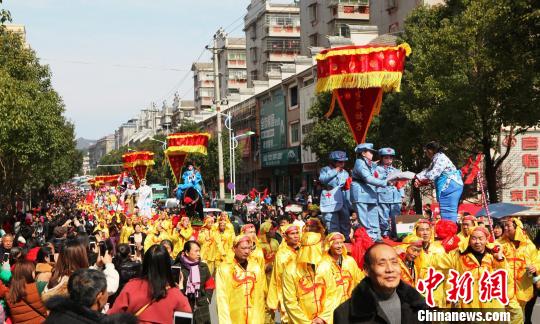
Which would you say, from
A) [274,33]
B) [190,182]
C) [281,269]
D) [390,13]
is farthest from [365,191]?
[274,33]

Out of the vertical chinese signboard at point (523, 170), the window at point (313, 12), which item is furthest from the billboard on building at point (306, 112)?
the vertical chinese signboard at point (523, 170)

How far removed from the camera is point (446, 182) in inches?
425

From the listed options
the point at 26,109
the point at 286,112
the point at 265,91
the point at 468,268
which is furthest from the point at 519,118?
the point at 265,91

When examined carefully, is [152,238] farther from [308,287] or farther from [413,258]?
[308,287]

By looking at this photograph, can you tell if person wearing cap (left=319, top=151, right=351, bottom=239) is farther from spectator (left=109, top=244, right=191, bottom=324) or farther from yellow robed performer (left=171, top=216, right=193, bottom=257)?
spectator (left=109, top=244, right=191, bottom=324)

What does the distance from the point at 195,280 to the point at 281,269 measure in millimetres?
957

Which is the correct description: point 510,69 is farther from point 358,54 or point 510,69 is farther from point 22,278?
point 22,278

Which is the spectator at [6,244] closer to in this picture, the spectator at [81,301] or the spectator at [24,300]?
the spectator at [24,300]

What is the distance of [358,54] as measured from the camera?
40.3ft

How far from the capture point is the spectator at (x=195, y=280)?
820cm

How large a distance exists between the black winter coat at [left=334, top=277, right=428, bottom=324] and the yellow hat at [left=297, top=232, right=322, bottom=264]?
2.74 meters

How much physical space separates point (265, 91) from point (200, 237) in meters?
43.1

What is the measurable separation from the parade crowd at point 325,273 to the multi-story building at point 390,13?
2928 cm

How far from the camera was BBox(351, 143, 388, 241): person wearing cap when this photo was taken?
10883 millimetres
